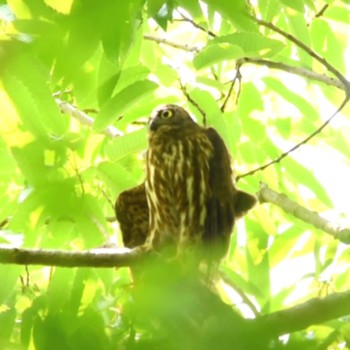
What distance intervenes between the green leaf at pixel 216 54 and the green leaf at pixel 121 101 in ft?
0.50

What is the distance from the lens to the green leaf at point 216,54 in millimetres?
2115

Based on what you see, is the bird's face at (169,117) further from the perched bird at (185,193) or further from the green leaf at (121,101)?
the green leaf at (121,101)

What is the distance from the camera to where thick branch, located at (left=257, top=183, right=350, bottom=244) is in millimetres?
2215

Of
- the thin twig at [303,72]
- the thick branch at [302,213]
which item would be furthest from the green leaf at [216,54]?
the thick branch at [302,213]

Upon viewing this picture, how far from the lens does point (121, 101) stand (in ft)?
7.06

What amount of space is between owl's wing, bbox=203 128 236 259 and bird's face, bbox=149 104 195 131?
18 centimetres

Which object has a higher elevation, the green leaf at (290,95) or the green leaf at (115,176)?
the green leaf at (290,95)

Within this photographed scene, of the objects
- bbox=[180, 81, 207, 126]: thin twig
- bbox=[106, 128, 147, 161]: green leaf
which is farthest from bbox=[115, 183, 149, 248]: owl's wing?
bbox=[180, 81, 207, 126]: thin twig

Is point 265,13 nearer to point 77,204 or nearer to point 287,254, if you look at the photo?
point 287,254

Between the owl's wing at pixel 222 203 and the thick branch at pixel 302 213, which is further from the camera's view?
the owl's wing at pixel 222 203

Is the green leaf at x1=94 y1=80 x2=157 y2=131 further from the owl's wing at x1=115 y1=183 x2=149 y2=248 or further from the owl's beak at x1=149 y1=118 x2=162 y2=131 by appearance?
the owl's beak at x1=149 y1=118 x2=162 y2=131

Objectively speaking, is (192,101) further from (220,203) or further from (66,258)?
(66,258)

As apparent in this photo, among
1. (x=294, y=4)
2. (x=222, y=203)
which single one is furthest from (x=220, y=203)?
(x=294, y=4)

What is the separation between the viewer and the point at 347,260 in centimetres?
273
